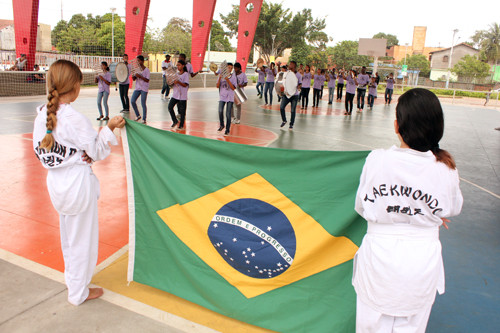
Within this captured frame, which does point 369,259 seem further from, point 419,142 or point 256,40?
point 256,40

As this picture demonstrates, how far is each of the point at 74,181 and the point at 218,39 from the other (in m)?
77.3

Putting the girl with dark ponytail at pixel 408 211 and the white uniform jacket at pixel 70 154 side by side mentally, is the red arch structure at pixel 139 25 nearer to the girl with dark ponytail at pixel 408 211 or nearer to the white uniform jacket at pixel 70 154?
the white uniform jacket at pixel 70 154

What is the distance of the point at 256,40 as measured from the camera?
6750 cm

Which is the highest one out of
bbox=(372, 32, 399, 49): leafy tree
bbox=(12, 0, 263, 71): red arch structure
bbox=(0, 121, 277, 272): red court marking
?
bbox=(372, 32, 399, 49): leafy tree

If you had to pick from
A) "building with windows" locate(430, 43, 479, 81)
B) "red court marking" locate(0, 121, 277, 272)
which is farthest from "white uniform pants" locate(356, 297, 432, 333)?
"building with windows" locate(430, 43, 479, 81)

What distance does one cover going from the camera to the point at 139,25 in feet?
68.3

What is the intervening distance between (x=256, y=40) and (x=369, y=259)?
6962cm

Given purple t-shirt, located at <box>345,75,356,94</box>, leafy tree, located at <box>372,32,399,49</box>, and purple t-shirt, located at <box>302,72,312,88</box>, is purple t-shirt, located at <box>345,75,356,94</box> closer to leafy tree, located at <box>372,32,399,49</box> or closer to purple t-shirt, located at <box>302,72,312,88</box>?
purple t-shirt, located at <box>302,72,312,88</box>

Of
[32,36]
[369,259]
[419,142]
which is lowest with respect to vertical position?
[369,259]

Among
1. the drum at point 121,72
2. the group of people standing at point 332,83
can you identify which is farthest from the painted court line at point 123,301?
the group of people standing at point 332,83

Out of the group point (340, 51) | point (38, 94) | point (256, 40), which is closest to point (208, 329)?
point (38, 94)

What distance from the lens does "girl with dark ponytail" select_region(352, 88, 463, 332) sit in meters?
1.80

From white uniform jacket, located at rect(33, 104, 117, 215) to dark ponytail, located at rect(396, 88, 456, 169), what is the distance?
197cm

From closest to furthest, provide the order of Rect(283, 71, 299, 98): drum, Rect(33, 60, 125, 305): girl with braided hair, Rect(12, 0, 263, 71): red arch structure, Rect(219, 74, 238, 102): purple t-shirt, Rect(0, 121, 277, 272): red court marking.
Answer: Rect(33, 60, 125, 305): girl with braided hair, Rect(0, 121, 277, 272): red court marking, Rect(219, 74, 238, 102): purple t-shirt, Rect(283, 71, 299, 98): drum, Rect(12, 0, 263, 71): red arch structure
